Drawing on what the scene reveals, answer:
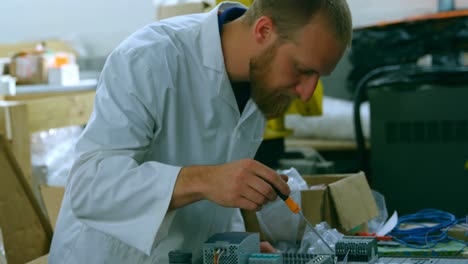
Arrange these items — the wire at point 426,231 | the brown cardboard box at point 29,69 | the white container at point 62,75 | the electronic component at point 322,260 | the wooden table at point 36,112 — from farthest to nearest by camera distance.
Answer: the brown cardboard box at point 29,69, the white container at point 62,75, the wooden table at point 36,112, the wire at point 426,231, the electronic component at point 322,260

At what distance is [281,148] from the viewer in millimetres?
2617

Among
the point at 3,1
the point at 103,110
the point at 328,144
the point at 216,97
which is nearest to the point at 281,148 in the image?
the point at 328,144

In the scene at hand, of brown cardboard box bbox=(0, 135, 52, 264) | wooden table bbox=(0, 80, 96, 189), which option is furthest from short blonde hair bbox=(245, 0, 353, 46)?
wooden table bbox=(0, 80, 96, 189)

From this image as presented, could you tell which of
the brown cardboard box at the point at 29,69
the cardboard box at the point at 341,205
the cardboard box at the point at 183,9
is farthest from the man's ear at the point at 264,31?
the brown cardboard box at the point at 29,69

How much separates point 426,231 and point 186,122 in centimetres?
70

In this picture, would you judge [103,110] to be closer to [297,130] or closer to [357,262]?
[357,262]

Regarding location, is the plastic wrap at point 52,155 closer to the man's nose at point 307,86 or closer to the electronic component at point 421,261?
the man's nose at point 307,86

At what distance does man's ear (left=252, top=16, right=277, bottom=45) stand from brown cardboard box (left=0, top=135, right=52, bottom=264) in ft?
2.71

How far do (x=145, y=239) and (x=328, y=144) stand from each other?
2203 mm

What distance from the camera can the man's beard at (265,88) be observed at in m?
1.33

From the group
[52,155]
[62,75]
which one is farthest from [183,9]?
[62,75]

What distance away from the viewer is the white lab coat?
1.21m

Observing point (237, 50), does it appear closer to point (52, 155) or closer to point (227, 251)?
point (227, 251)

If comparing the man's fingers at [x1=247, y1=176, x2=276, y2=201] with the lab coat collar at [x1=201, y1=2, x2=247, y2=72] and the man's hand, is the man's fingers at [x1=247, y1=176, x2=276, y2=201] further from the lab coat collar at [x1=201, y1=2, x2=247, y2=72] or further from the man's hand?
the lab coat collar at [x1=201, y1=2, x2=247, y2=72]
